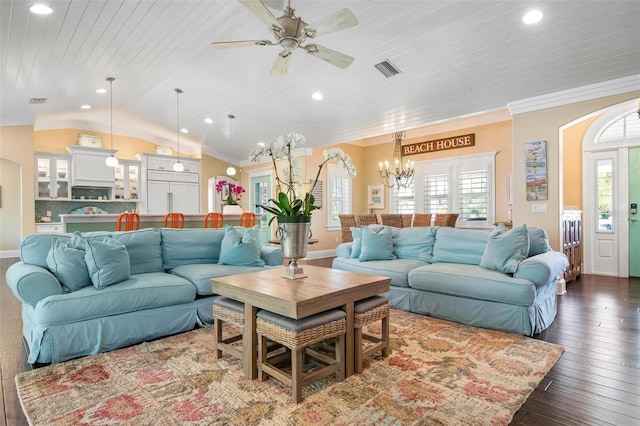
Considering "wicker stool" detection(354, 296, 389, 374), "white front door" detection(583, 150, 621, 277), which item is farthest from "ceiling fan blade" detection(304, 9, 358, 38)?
"white front door" detection(583, 150, 621, 277)

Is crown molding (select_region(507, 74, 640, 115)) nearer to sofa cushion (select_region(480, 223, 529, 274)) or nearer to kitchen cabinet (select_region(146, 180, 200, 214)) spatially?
sofa cushion (select_region(480, 223, 529, 274))

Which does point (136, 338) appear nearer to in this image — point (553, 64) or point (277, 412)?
point (277, 412)

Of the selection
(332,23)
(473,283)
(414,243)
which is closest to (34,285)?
(332,23)

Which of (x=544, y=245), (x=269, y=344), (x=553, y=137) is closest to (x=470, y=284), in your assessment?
(x=544, y=245)

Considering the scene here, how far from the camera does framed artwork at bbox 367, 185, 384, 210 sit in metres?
8.92

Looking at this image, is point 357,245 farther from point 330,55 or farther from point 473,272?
point 330,55

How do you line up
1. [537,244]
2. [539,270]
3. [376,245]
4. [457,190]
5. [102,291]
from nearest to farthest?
[102,291]
[539,270]
[537,244]
[376,245]
[457,190]

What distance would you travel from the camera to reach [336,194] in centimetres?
876

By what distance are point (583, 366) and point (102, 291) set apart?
3.48 meters

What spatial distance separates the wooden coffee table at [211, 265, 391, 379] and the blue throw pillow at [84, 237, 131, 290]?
0.89 meters

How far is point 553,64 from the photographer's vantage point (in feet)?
12.9

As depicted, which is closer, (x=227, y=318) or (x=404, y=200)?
(x=227, y=318)

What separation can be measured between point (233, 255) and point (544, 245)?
326 centimetres

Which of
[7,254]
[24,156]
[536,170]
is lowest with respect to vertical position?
[7,254]
